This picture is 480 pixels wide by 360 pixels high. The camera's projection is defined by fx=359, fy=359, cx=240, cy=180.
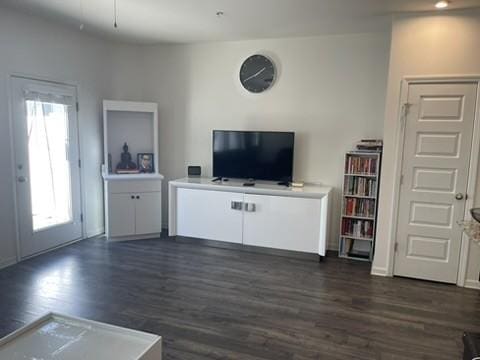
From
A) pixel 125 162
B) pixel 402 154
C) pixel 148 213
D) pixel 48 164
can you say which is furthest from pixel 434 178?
pixel 48 164

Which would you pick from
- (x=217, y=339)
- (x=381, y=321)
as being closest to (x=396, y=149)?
(x=381, y=321)

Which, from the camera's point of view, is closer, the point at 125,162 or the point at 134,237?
the point at 134,237

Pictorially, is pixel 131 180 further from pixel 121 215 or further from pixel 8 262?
pixel 8 262

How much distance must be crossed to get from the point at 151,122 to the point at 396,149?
3362mm

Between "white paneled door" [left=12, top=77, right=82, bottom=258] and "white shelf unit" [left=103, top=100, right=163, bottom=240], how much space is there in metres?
0.43

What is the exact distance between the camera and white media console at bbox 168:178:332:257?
4180mm

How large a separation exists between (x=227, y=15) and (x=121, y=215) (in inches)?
111

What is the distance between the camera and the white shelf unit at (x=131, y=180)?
472 cm

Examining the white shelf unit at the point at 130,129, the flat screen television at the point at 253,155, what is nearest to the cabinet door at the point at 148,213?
the white shelf unit at the point at 130,129

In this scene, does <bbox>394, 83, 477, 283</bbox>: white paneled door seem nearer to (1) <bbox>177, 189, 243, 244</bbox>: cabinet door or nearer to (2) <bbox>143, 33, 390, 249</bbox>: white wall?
(2) <bbox>143, 33, 390, 249</bbox>: white wall

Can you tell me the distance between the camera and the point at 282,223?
14.1ft

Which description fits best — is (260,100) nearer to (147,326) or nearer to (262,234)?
(262,234)

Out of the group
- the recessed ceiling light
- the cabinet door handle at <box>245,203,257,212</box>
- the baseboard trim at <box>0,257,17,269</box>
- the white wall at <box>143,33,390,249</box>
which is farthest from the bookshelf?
the baseboard trim at <box>0,257,17,269</box>

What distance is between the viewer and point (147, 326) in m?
2.77
